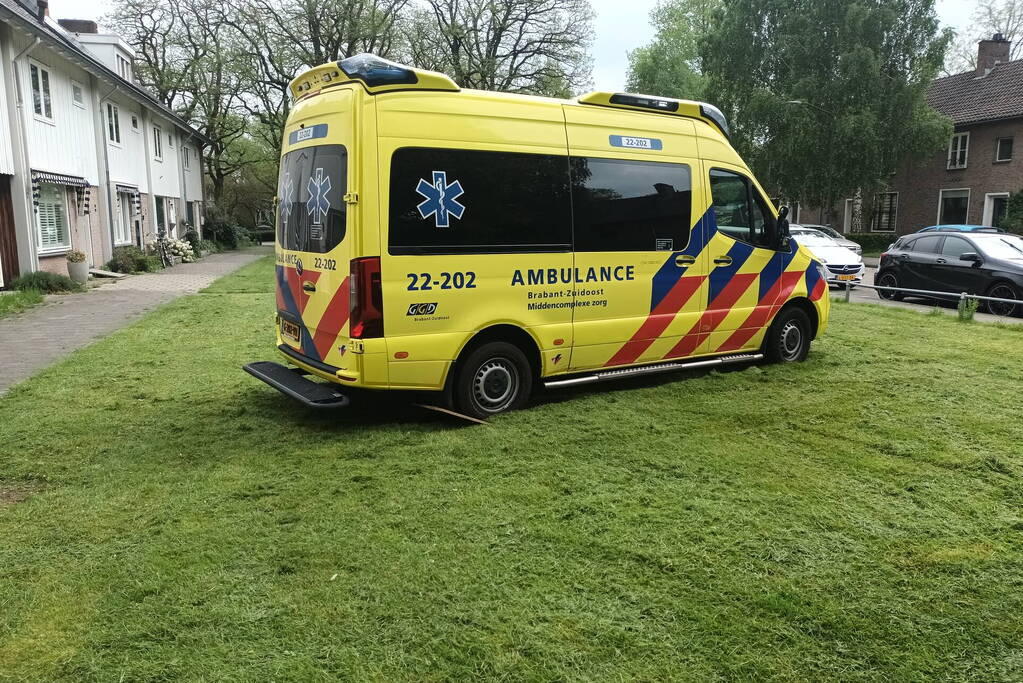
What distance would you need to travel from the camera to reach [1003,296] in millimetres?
13617

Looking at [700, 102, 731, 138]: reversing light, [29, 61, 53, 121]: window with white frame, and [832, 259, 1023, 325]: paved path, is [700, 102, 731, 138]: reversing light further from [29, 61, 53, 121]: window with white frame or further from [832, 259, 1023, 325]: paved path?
[29, 61, 53, 121]: window with white frame

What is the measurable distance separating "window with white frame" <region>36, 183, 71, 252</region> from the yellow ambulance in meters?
14.0

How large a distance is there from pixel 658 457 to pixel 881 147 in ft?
106

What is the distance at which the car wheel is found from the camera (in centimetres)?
1324

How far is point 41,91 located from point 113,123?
254 inches

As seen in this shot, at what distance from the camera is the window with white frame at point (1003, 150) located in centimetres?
3222

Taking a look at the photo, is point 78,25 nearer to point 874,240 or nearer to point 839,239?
point 839,239

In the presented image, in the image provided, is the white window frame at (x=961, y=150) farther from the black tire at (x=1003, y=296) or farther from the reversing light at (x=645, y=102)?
the reversing light at (x=645, y=102)

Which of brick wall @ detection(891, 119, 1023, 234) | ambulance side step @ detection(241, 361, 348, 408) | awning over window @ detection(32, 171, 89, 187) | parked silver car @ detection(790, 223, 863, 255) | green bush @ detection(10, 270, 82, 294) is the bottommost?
ambulance side step @ detection(241, 361, 348, 408)

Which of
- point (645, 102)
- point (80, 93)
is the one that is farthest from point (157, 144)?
point (645, 102)

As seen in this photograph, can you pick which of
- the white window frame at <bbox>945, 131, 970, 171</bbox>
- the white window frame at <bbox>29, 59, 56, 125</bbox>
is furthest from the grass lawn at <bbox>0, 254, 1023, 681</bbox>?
the white window frame at <bbox>945, 131, 970, 171</bbox>

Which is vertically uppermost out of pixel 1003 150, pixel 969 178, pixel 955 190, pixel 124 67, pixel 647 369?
pixel 124 67

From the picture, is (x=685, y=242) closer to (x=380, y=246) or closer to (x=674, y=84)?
(x=380, y=246)

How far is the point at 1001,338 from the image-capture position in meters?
10.0
